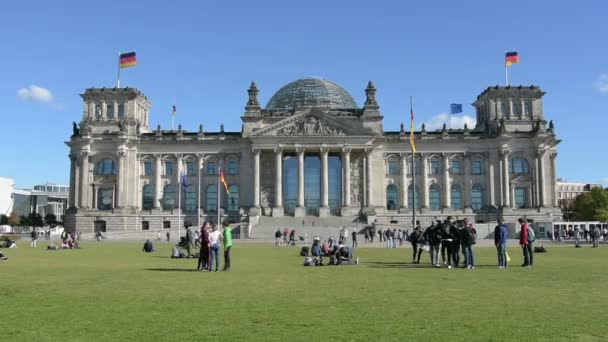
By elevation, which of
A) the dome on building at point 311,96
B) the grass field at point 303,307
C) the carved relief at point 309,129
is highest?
the dome on building at point 311,96

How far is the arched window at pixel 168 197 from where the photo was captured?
102875mm

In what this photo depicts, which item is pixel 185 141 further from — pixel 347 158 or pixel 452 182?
pixel 452 182

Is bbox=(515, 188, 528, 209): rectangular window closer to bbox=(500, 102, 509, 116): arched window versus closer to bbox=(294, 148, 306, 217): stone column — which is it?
bbox=(500, 102, 509, 116): arched window

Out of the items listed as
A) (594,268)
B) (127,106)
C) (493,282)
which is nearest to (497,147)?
(127,106)

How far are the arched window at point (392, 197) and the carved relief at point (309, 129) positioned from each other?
13.1m

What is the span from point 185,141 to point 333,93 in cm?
3059

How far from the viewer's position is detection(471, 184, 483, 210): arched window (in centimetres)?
10169

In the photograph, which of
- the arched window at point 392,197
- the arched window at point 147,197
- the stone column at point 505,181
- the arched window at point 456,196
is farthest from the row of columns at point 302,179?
the stone column at point 505,181

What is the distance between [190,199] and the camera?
336 ft

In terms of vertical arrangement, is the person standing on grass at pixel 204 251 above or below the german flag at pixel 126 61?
below

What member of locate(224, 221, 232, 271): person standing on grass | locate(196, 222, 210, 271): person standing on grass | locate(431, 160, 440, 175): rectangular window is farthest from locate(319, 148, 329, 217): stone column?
locate(224, 221, 232, 271): person standing on grass

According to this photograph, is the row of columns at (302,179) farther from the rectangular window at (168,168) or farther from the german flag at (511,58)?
the german flag at (511,58)

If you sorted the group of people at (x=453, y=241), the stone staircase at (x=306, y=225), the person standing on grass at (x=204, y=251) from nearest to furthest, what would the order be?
1. the person standing on grass at (x=204, y=251)
2. the group of people at (x=453, y=241)
3. the stone staircase at (x=306, y=225)

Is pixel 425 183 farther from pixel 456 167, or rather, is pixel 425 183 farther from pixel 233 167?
pixel 233 167
